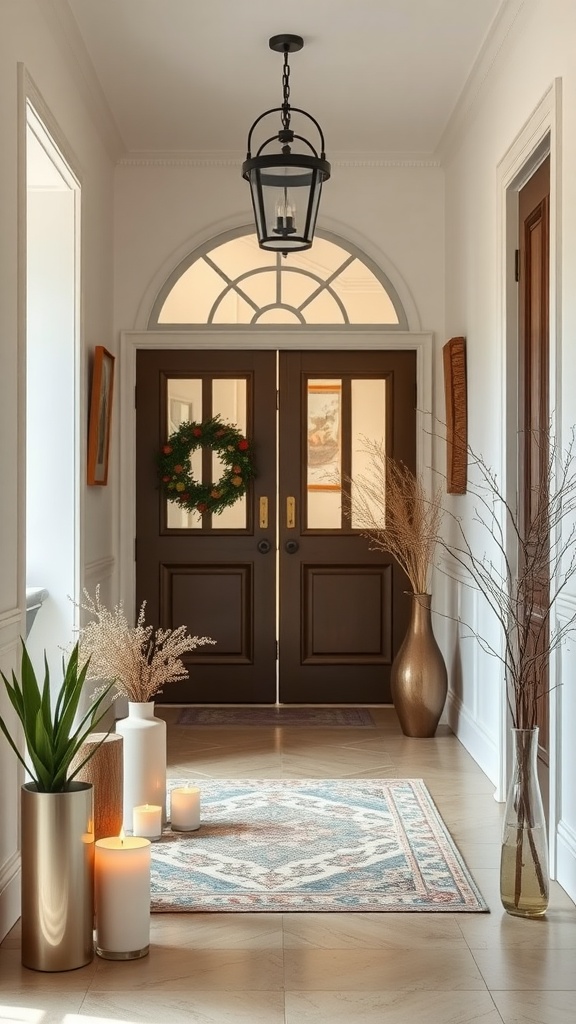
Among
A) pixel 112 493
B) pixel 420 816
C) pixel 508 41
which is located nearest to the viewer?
pixel 420 816

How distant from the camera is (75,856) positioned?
2871 millimetres

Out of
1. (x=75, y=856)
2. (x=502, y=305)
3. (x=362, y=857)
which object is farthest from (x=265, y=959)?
(x=502, y=305)

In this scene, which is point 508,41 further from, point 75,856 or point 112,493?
point 75,856

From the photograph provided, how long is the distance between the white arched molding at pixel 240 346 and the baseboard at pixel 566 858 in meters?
3.20

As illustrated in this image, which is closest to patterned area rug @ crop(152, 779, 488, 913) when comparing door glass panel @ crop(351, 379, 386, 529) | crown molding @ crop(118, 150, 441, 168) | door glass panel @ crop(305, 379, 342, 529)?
door glass panel @ crop(305, 379, 342, 529)

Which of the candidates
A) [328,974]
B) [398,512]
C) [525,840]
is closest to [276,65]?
[398,512]

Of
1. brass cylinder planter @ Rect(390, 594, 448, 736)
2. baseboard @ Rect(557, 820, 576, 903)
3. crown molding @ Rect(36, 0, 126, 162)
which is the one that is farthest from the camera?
brass cylinder planter @ Rect(390, 594, 448, 736)

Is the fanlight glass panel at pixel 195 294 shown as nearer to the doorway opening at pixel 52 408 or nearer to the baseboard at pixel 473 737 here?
the doorway opening at pixel 52 408

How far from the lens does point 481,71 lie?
5.06 metres

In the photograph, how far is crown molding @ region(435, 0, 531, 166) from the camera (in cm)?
442

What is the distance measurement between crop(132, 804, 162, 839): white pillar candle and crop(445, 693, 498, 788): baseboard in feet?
5.24

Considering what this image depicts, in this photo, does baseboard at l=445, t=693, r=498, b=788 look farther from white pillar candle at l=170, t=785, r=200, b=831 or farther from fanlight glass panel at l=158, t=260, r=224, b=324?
fanlight glass panel at l=158, t=260, r=224, b=324

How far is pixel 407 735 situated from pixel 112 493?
2157 mm

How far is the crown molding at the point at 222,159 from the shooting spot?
6.43 meters
